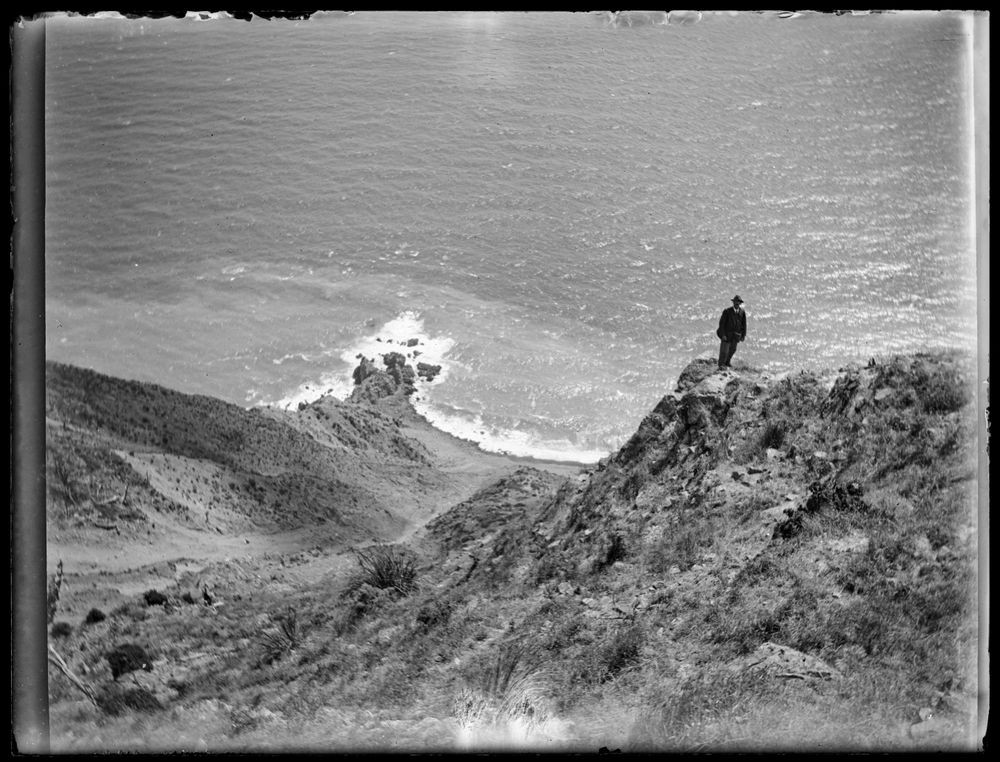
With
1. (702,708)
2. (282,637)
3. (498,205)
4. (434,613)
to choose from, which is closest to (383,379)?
(498,205)

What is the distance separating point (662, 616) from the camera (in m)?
9.57

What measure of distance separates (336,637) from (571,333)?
4260 mm

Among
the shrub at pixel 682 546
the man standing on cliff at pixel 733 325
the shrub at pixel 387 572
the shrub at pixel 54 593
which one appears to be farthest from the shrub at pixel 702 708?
the shrub at pixel 54 593

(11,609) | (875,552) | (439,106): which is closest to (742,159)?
(439,106)

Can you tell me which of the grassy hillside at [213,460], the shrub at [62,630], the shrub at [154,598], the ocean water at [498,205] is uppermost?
the ocean water at [498,205]

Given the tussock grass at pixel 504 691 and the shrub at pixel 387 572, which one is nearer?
the tussock grass at pixel 504 691

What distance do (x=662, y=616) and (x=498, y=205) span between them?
4889 millimetres

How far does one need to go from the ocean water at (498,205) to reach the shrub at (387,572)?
5.93ft

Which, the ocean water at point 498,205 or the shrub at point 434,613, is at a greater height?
the ocean water at point 498,205

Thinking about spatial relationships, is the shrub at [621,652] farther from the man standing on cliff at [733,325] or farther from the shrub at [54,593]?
the shrub at [54,593]

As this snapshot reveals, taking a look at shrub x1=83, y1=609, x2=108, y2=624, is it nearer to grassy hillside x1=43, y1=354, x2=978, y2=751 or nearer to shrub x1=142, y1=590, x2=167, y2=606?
grassy hillside x1=43, y1=354, x2=978, y2=751

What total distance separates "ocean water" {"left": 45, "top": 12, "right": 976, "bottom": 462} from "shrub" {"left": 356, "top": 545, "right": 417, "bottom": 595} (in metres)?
1.81

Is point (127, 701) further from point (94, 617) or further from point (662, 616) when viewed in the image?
point (662, 616)

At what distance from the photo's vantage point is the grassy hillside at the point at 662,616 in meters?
9.20
